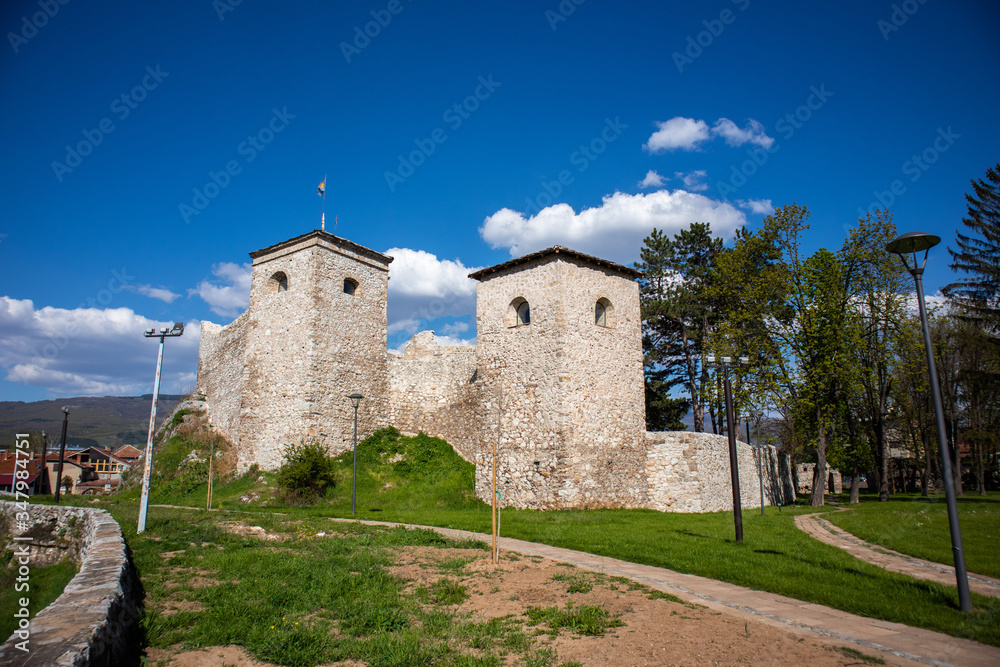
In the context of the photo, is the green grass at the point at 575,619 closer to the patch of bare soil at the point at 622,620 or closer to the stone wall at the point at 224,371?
the patch of bare soil at the point at 622,620

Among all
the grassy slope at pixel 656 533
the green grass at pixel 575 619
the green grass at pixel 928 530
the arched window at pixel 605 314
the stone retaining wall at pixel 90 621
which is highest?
the arched window at pixel 605 314

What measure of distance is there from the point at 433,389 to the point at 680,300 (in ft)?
45.4

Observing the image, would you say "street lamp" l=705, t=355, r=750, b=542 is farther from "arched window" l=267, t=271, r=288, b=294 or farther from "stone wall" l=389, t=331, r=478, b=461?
"arched window" l=267, t=271, r=288, b=294

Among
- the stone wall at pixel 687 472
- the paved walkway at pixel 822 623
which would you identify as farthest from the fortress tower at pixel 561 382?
the paved walkway at pixel 822 623

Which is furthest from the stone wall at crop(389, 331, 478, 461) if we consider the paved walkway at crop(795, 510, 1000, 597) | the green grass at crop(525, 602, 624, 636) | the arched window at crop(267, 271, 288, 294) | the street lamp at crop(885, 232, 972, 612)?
the street lamp at crop(885, 232, 972, 612)

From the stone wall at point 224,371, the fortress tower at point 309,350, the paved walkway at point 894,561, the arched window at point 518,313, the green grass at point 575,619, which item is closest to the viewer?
the green grass at point 575,619

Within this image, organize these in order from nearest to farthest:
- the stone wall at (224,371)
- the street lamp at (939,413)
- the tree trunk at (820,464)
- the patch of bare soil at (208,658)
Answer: the patch of bare soil at (208,658) < the street lamp at (939,413) < the tree trunk at (820,464) < the stone wall at (224,371)

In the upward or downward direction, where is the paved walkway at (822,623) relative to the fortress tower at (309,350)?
downward

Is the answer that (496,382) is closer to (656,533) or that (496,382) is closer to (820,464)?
(656,533)

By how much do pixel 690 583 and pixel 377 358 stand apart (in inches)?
645

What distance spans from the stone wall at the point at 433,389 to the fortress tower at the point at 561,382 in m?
3.07

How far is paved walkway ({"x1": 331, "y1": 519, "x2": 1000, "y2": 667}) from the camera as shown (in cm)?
495

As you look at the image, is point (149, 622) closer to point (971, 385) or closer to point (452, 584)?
point (452, 584)

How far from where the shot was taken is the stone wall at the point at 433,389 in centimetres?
2109
